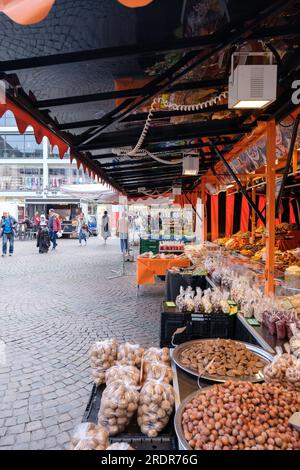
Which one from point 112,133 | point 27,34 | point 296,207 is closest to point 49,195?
point 296,207

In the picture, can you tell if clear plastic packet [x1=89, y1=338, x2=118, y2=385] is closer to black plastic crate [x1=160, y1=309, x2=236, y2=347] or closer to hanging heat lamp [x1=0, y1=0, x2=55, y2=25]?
black plastic crate [x1=160, y1=309, x2=236, y2=347]

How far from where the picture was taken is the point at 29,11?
115 cm

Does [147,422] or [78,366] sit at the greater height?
[147,422]

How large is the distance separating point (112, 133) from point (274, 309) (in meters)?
2.95

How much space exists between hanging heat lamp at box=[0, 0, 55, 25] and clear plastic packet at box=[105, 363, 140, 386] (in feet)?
5.87

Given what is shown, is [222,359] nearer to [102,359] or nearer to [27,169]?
[102,359]

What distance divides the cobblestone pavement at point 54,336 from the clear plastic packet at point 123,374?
1.12 m

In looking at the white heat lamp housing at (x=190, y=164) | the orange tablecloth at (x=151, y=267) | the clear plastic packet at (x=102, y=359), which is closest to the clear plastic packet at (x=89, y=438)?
the clear plastic packet at (x=102, y=359)

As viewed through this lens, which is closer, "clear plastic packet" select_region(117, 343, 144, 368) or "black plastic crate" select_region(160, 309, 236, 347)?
"clear plastic packet" select_region(117, 343, 144, 368)

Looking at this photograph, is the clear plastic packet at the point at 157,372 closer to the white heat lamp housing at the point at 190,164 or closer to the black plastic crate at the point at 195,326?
the black plastic crate at the point at 195,326

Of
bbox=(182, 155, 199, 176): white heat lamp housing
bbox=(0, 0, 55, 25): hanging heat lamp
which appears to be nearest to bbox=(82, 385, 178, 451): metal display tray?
bbox=(0, 0, 55, 25): hanging heat lamp

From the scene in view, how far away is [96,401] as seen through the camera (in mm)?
2021

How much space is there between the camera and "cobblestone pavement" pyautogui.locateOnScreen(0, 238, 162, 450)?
9.84 ft
